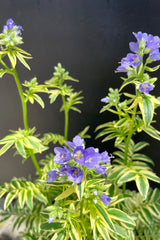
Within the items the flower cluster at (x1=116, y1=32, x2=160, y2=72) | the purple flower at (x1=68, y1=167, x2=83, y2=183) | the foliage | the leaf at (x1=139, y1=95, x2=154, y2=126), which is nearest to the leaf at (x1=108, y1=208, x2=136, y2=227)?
the foliage

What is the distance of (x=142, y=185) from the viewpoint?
4.15 ft

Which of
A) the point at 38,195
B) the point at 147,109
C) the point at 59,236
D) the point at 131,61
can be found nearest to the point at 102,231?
the point at 59,236

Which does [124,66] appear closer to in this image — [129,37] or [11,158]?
[129,37]

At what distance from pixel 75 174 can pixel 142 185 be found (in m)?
0.44

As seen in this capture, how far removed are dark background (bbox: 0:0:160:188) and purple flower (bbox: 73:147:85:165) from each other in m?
0.91

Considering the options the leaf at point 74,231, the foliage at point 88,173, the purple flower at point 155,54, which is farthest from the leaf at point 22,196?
the purple flower at point 155,54

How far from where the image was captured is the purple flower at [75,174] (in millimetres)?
984

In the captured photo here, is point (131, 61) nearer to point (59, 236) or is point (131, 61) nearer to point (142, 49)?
point (142, 49)

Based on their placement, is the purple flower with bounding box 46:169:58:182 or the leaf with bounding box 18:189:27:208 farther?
the leaf with bounding box 18:189:27:208

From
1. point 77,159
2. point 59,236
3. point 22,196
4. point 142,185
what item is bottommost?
point 59,236

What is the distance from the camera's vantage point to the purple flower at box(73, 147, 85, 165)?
944mm

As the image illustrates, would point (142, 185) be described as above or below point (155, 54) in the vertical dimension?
below

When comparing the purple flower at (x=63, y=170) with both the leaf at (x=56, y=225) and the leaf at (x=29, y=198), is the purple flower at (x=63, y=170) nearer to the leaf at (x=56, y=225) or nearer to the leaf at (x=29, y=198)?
the leaf at (x=56, y=225)

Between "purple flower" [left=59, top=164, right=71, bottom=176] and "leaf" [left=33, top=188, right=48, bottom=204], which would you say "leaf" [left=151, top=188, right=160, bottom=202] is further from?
"purple flower" [left=59, top=164, right=71, bottom=176]
